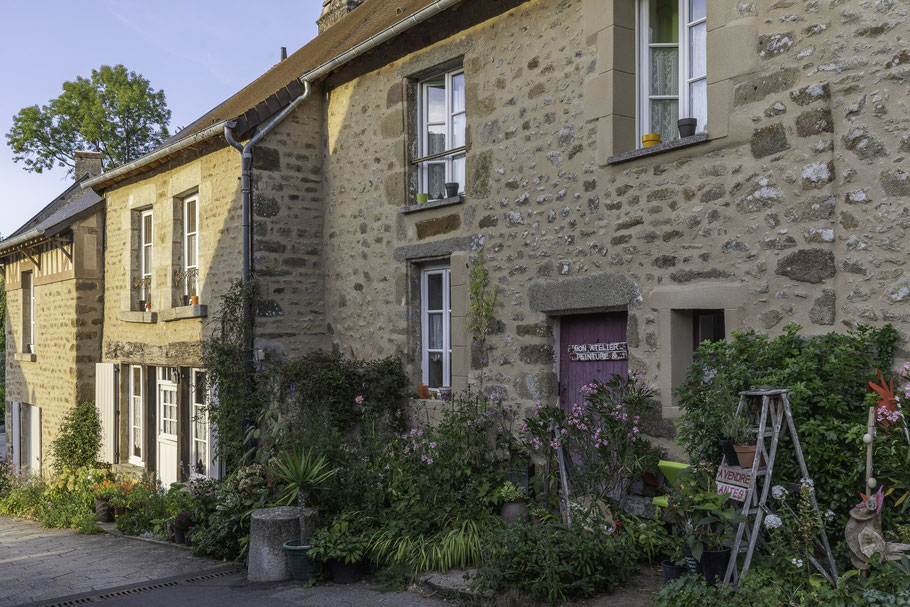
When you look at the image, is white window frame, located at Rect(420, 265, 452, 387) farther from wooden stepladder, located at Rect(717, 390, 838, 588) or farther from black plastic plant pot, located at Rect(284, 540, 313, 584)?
wooden stepladder, located at Rect(717, 390, 838, 588)

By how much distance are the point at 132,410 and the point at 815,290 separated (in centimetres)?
1048

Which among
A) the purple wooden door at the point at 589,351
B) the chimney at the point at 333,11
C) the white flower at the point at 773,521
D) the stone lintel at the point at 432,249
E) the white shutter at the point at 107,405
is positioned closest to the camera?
the white flower at the point at 773,521

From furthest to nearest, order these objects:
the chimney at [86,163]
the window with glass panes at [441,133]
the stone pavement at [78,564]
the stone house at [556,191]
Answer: the chimney at [86,163], the window with glass panes at [441,133], the stone pavement at [78,564], the stone house at [556,191]

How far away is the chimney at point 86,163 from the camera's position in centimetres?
1860

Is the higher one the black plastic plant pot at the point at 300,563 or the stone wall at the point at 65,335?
the stone wall at the point at 65,335

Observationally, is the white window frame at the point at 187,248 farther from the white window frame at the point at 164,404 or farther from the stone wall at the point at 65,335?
the stone wall at the point at 65,335

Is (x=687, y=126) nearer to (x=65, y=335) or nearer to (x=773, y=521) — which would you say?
(x=773, y=521)

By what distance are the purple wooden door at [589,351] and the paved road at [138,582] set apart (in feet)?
6.74

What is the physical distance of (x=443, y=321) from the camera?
821cm

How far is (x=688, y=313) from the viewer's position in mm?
5797

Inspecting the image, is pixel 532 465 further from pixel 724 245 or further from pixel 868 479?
pixel 868 479

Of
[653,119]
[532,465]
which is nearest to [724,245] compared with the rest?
[653,119]

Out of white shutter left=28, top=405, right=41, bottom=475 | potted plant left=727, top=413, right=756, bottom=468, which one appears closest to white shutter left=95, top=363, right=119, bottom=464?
white shutter left=28, top=405, right=41, bottom=475

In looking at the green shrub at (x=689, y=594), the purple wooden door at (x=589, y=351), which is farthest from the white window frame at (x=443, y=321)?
the green shrub at (x=689, y=594)
